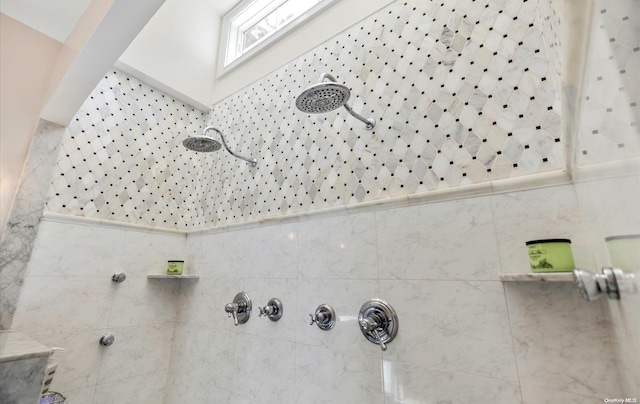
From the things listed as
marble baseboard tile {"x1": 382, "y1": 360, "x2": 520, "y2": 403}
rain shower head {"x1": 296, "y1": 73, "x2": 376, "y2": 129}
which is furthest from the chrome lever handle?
rain shower head {"x1": 296, "y1": 73, "x2": 376, "y2": 129}

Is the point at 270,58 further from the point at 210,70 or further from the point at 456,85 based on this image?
the point at 456,85

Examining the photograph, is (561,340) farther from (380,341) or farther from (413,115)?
(413,115)

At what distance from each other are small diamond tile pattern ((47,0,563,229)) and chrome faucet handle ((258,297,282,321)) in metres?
0.49

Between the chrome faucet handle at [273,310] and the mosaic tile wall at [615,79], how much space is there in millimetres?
1322

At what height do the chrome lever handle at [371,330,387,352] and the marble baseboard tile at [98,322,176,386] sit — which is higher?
the chrome lever handle at [371,330,387,352]

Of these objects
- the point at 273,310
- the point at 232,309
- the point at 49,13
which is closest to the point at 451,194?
the point at 273,310

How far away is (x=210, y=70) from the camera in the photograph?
247 centimetres

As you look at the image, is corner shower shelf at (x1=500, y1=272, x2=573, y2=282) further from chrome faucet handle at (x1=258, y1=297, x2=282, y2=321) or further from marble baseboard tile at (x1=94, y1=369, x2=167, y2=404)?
marble baseboard tile at (x1=94, y1=369, x2=167, y2=404)

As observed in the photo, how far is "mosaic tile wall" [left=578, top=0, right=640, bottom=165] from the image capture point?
30 centimetres

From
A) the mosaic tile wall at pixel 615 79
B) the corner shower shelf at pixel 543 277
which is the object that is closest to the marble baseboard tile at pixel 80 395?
the corner shower shelf at pixel 543 277

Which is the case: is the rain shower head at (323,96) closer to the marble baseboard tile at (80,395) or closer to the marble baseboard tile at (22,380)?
the marble baseboard tile at (22,380)

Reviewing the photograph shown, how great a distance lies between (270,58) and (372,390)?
6.81 ft

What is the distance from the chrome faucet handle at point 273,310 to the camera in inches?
57.0

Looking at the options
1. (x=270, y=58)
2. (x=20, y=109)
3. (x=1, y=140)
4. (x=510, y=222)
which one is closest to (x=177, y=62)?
(x=270, y=58)
